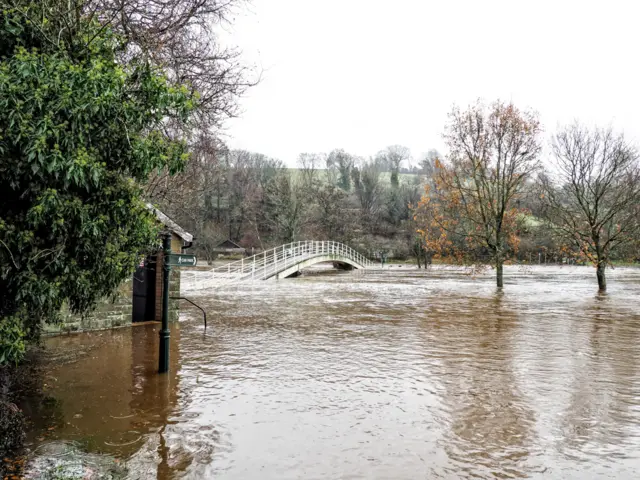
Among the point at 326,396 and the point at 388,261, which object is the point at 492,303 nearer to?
the point at 326,396

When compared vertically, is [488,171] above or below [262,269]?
above

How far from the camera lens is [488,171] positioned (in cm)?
2700

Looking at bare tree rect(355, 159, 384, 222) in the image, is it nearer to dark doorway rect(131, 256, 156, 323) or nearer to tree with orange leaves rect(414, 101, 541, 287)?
tree with orange leaves rect(414, 101, 541, 287)

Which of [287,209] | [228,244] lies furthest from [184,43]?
[228,244]

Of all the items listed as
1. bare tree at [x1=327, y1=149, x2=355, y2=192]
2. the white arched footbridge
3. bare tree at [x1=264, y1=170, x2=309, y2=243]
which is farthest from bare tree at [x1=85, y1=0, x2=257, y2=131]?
bare tree at [x1=327, y1=149, x2=355, y2=192]

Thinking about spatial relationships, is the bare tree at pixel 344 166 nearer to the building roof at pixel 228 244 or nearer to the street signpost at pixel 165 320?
the building roof at pixel 228 244

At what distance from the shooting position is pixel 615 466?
4512 millimetres

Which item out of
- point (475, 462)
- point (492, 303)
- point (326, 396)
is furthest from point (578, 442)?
point (492, 303)

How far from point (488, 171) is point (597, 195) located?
18.0ft

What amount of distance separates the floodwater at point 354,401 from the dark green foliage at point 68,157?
1732 millimetres

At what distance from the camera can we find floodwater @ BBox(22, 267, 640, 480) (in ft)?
15.2

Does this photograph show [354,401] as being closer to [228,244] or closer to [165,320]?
[165,320]

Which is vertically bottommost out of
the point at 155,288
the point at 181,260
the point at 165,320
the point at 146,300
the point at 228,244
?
the point at 146,300

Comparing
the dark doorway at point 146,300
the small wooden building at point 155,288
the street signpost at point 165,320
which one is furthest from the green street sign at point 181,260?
the dark doorway at point 146,300
